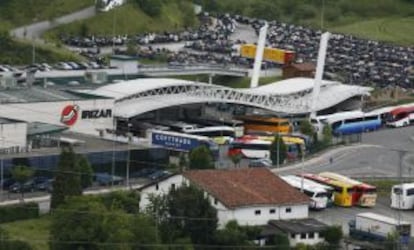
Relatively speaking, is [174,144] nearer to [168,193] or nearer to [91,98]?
[91,98]

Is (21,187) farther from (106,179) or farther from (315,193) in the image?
(315,193)

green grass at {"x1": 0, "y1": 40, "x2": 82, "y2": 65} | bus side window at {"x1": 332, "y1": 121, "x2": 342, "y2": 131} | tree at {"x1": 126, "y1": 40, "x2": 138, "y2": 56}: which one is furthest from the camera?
tree at {"x1": 126, "y1": 40, "x2": 138, "y2": 56}

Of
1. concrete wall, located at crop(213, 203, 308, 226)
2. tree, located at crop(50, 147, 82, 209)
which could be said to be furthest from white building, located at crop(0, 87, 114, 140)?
concrete wall, located at crop(213, 203, 308, 226)

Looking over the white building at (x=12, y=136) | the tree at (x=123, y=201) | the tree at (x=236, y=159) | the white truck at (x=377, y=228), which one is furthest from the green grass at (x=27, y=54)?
the white truck at (x=377, y=228)

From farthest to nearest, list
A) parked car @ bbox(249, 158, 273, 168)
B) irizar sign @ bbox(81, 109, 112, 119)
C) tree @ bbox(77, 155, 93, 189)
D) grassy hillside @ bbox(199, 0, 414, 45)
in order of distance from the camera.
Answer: grassy hillside @ bbox(199, 0, 414, 45) → irizar sign @ bbox(81, 109, 112, 119) → parked car @ bbox(249, 158, 273, 168) → tree @ bbox(77, 155, 93, 189)

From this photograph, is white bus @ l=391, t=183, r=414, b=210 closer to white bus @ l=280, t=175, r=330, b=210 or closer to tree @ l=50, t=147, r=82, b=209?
white bus @ l=280, t=175, r=330, b=210

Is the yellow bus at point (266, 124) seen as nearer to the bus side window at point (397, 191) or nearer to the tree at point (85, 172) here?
the bus side window at point (397, 191)

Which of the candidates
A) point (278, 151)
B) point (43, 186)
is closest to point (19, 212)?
point (43, 186)
